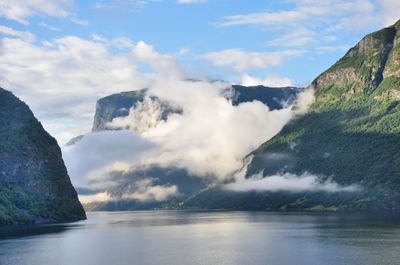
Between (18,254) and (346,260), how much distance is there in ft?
333

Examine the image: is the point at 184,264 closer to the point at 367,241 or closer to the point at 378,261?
the point at 378,261

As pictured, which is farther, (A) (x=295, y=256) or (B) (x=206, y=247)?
(B) (x=206, y=247)

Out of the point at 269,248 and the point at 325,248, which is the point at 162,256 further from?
the point at 325,248

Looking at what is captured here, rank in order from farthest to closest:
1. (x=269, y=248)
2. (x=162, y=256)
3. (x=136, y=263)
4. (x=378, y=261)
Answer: (x=269, y=248)
(x=162, y=256)
(x=136, y=263)
(x=378, y=261)

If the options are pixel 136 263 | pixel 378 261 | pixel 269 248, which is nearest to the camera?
pixel 378 261

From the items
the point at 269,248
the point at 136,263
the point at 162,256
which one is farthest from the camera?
the point at 269,248

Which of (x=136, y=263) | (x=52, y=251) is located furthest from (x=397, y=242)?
(x=52, y=251)

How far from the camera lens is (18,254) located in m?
180

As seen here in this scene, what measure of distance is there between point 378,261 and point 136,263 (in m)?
64.5

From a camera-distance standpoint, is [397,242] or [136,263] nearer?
[136,263]

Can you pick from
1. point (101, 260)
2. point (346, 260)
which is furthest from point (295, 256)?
point (101, 260)

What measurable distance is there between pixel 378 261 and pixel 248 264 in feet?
109

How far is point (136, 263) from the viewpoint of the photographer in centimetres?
15650

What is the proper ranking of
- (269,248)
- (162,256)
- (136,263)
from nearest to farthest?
(136,263) → (162,256) → (269,248)
